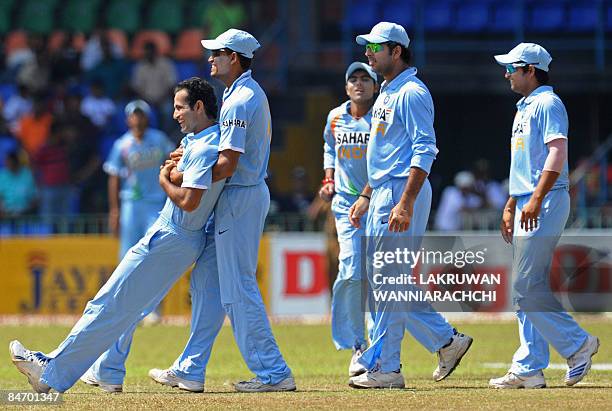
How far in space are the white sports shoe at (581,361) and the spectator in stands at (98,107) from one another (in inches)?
584

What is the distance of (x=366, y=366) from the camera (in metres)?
10.2

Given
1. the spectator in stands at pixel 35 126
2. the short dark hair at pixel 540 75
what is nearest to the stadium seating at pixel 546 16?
the spectator in stands at pixel 35 126

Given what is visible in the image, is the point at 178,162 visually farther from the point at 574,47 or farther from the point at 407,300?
the point at 574,47

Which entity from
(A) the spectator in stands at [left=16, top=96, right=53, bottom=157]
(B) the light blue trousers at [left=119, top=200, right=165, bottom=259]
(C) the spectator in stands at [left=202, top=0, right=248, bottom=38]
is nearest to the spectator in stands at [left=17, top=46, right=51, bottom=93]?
(A) the spectator in stands at [left=16, top=96, right=53, bottom=157]

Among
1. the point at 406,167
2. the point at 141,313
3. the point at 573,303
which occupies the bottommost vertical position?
the point at 573,303

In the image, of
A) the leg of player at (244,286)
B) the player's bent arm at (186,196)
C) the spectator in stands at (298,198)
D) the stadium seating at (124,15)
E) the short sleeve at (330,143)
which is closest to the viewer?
the player's bent arm at (186,196)

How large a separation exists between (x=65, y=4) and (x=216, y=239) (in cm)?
1933

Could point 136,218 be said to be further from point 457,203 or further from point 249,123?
point 249,123

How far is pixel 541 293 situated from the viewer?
10180 millimetres

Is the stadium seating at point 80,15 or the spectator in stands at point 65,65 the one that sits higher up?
the stadium seating at point 80,15

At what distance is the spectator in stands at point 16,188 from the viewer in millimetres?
22234

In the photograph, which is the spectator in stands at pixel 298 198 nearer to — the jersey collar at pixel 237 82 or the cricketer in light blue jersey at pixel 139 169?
the cricketer in light blue jersey at pixel 139 169

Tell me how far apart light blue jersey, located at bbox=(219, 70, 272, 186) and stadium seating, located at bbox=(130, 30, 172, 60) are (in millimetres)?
16324

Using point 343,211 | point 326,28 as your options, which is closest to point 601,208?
point 326,28
